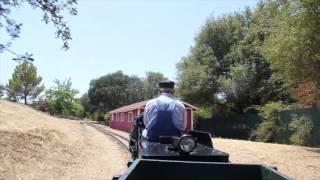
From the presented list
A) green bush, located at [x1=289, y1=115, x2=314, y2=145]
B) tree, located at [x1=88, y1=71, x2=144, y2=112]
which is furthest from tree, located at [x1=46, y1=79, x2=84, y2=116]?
green bush, located at [x1=289, y1=115, x2=314, y2=145]

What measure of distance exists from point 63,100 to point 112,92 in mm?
10612

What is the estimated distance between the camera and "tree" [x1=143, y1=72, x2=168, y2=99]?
105 meters

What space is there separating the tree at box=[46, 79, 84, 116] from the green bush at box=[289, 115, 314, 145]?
70.4 meters

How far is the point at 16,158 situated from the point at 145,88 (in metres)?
91.5

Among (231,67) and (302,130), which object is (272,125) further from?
(231,67)

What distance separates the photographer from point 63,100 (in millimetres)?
97250

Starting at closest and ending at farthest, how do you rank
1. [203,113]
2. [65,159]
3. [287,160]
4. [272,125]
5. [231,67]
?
1. [287,160]
2. [65,159]
3. [272,125]
4. [231,67]
5. [203,113]

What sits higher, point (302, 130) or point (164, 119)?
point (302, 130)

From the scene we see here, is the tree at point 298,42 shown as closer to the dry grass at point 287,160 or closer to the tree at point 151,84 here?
the dry grass at point 287,160

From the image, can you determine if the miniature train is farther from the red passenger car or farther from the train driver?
the red passenger car

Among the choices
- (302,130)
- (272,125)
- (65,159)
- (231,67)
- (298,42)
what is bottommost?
(65,159)

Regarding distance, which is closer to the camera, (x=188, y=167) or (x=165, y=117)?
(x=188, y=167)

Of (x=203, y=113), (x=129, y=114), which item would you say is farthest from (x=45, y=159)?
(x=203, y=113)

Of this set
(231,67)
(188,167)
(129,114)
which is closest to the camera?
(188,167)
